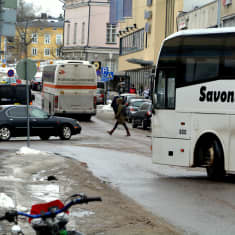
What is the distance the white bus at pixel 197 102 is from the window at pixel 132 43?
170 feet

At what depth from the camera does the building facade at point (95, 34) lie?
3834 inches

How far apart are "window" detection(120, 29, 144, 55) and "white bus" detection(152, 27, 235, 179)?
51.8 m

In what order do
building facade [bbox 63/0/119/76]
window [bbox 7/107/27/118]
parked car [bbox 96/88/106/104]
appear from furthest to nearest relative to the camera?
building facade [bbox 63/0/119/76], parked car [bbox 96/88/106/104], window [bbox 7/107/27/118]

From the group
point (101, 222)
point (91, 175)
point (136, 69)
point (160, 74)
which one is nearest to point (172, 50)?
point (160, 74)

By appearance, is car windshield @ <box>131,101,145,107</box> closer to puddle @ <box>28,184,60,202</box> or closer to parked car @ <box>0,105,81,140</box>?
parked car @ <box>0,105,81,140</box>

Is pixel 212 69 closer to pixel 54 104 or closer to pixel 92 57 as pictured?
pixel 54 104

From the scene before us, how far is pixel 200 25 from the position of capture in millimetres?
47375

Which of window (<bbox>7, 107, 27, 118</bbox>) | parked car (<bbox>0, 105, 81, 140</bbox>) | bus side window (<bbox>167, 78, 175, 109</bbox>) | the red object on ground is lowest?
parked car (<bbox>0, 105, 81, 140</bbox>)

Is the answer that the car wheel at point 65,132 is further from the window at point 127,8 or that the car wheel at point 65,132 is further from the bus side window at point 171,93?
the window at point 127,8

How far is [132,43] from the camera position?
74438mm

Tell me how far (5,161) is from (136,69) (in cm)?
5550

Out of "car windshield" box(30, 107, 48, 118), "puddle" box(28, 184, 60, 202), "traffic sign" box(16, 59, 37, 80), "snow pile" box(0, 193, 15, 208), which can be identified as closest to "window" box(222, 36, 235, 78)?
"puddle" box(28, 184, 60, 202)

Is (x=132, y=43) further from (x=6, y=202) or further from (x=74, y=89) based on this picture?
(x=6, y=202)

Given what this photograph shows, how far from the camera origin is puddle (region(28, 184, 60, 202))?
1238 cm
